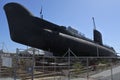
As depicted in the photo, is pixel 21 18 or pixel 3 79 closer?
pixel 3 79

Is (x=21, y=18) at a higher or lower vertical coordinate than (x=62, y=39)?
higher

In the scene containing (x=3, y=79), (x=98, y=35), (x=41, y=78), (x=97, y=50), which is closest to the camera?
(x=3, y=79)

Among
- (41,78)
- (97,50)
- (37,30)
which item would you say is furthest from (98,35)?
(41,78)

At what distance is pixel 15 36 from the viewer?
1308 inches

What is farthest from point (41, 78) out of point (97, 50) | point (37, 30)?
point (97, 50)

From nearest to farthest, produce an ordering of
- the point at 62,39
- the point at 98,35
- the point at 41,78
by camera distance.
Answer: the point at 41,78 < the point at 62,39 < the point at 98,35

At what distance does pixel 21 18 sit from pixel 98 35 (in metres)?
22.1

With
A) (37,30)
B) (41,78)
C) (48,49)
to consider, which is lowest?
(41,78)

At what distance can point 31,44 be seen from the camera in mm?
33750

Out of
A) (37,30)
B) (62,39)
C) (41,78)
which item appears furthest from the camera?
(62,39)

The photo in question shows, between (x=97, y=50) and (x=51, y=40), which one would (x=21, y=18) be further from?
(x=97, y=50)

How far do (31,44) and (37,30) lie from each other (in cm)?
213

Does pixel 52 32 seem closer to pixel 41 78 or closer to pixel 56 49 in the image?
pixel 56 49

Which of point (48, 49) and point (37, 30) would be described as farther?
point (48, 49)
